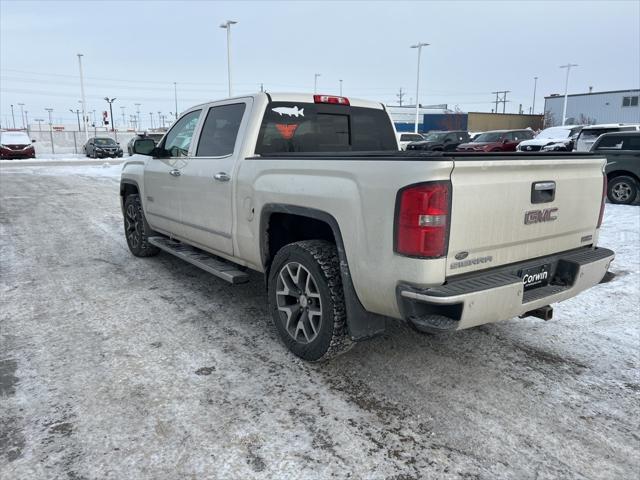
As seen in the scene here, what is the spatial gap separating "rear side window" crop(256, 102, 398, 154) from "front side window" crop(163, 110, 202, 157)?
4.00 feet

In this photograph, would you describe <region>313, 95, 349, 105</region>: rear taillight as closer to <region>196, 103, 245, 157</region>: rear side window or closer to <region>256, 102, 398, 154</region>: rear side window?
<region>256, 102, 398, 154</region>: rear side window

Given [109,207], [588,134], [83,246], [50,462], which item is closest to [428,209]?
[50,462]

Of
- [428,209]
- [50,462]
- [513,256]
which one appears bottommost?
[50,462]

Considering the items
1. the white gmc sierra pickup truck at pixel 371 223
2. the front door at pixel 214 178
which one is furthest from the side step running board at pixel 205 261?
the front door at pixel 214 178

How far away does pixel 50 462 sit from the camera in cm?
257

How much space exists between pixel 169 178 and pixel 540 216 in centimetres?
390

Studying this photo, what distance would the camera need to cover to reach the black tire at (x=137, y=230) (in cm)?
659

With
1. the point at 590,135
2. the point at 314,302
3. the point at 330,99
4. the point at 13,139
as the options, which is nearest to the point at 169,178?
the point at 330,99

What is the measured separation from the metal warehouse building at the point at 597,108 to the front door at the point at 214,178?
55072 mm

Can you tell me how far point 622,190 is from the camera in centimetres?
1123

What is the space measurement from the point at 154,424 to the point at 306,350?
3.80 feet

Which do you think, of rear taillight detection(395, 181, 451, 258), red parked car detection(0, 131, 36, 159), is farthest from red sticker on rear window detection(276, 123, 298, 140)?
red parked car detection(0, 131, 36, 159)

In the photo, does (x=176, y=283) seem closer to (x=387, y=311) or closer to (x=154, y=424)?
(x=154, y=424)

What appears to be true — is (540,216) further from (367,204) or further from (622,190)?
(622,190)
